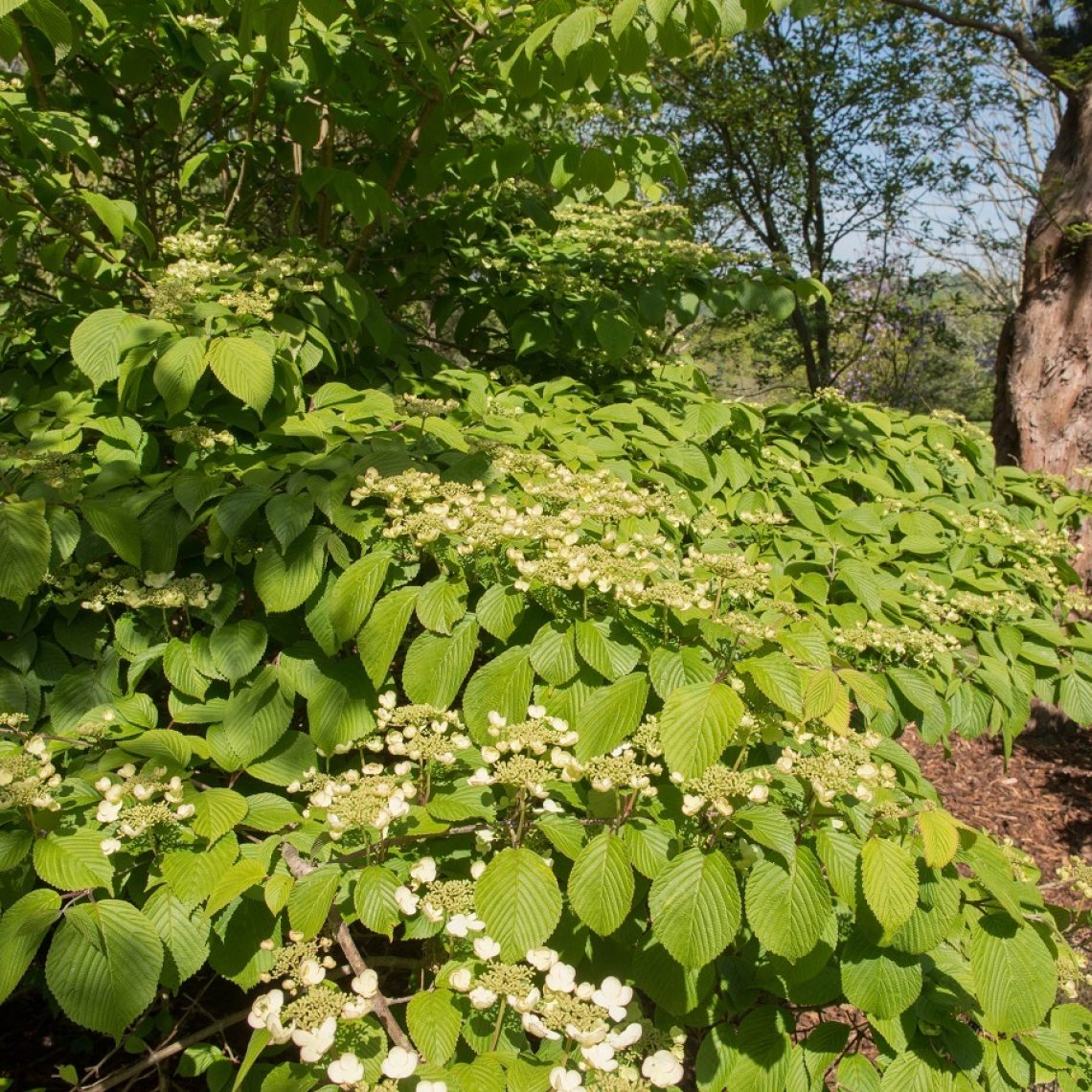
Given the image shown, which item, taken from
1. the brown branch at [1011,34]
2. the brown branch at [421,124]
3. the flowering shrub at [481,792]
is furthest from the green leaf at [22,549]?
the brown branch at [1011,34]

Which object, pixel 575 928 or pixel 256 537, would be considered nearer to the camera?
pixel 575 928

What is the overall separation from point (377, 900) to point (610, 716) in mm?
448

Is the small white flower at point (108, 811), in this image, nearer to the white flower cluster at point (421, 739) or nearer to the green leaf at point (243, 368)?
the white flower cluster at point (421, 739)

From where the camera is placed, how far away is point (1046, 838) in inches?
168

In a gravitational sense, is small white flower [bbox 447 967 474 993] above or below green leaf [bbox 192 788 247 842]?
below

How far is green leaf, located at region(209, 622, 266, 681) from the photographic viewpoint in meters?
1.48

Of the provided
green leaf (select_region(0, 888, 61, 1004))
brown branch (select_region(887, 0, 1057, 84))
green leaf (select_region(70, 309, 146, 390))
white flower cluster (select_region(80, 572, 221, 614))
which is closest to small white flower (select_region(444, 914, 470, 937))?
green leaf (select_region(0, 888, 61, 1004))

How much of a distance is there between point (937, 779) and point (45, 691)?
4768 mm

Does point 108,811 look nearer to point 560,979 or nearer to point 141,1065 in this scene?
point 141,1065

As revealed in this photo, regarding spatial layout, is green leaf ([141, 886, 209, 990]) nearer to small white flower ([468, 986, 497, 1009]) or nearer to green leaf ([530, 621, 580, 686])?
small white flower ([468, 986, 497, 1009])

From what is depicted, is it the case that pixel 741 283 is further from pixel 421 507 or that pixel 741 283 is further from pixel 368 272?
pixel 421 507

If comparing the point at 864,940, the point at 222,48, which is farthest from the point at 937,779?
the point at 222,48

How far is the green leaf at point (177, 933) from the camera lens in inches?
44.9

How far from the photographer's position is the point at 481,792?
1.31m
